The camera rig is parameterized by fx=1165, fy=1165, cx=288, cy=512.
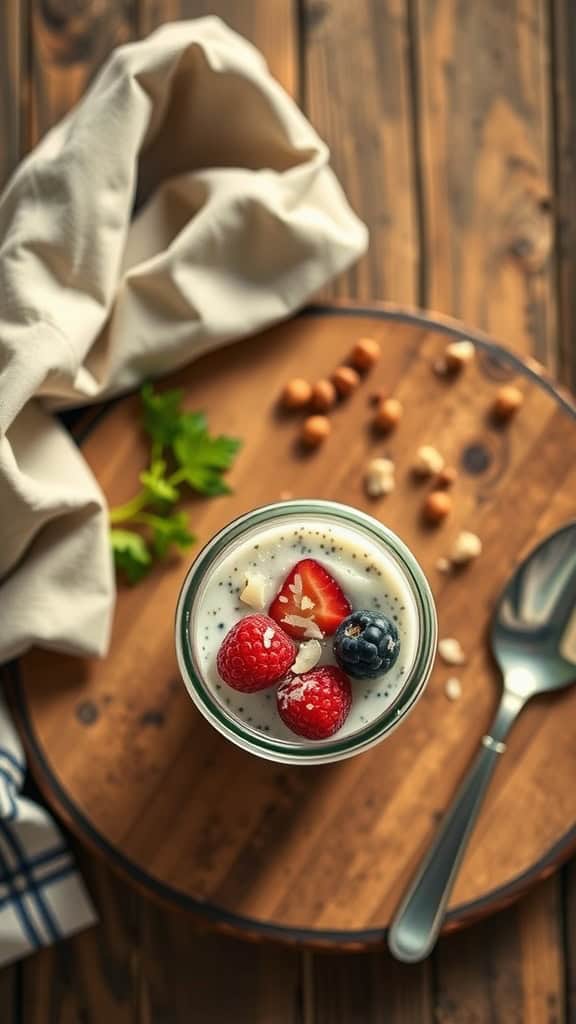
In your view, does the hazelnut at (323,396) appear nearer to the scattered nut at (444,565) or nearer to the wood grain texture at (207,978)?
the scattered nut at (444,565)

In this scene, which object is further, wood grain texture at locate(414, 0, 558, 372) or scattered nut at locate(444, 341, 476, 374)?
wood grain texture at locate(414, 0, 558, 372)

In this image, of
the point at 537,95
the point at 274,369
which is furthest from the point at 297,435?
the point at 537,95

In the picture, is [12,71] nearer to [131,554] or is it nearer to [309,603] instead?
[131,554]

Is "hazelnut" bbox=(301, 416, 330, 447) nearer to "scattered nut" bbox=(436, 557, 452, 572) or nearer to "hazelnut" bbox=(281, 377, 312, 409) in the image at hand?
"hazelnut" bbox=(281, 377, 312, 409)

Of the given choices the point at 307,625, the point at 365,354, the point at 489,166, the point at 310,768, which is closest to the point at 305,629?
the point at 307,625

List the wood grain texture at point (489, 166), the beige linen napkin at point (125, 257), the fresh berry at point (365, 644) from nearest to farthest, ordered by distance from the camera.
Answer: the fresh berry at point (365, 644)
the beige linen napkin at point (125, 257)
the wood grain texture at point (489, 166)

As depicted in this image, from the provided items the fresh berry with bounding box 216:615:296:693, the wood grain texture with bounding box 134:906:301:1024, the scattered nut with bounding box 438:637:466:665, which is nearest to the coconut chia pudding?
the fresh berry with bounding box 216:615:296:693

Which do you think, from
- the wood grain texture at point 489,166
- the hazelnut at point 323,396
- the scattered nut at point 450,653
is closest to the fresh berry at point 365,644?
the scattered nut at point 450,653
